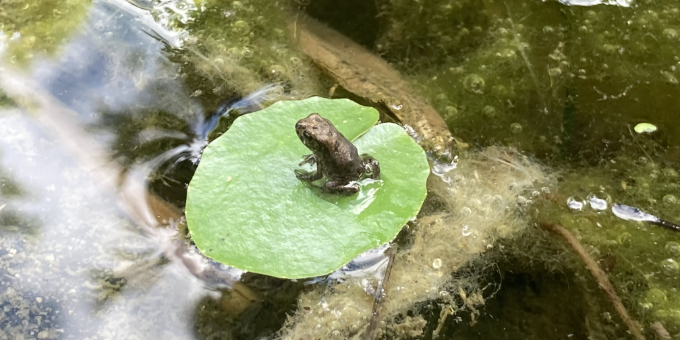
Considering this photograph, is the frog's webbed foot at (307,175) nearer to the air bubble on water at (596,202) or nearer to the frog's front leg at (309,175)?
the frog's front leg at (309,175)

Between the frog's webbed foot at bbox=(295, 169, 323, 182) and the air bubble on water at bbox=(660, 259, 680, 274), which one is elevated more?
the frog's webbed foot at bbox=(295, 169, 323, 182)

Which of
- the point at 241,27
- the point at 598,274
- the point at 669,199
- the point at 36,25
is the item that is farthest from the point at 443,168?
the point at 36,25

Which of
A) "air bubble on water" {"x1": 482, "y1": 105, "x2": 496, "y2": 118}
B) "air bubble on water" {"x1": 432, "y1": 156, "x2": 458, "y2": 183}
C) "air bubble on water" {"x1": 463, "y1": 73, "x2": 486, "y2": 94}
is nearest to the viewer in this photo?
"air bubble on water" {"x1": 432, "y1": 156, "x2": 458, "y2": 183}

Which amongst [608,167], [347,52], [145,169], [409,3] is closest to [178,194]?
[145,169]

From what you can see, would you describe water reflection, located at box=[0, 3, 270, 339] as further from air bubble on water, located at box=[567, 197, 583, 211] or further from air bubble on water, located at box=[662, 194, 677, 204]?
air bubble on water, located at box=[662, 194, 677, 204]

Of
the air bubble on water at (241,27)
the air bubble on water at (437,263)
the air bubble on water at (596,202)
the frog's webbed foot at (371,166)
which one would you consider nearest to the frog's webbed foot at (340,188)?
the frog's webbed foot at (371,166)

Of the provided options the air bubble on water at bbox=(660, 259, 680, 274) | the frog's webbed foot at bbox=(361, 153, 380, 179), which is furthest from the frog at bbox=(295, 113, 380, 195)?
the air bubble on water at bbox=(660, 259, 680, 274)
